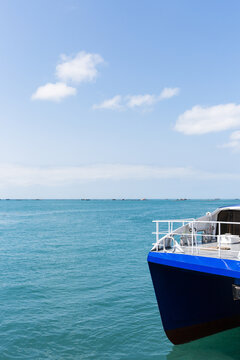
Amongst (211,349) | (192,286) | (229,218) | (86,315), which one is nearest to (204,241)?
(229,218)

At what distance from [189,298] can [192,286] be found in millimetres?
413

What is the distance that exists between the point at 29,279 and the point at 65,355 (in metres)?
9.68

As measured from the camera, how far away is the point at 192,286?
9438 millimetres

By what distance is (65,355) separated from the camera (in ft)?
30.0

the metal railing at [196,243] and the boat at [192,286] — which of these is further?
the metal railing at [196,243]

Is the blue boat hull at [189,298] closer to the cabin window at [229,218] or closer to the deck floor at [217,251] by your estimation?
the deck floor at [217,251]

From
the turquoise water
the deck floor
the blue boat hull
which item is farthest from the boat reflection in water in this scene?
the deck floor

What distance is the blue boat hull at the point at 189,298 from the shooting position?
881cm

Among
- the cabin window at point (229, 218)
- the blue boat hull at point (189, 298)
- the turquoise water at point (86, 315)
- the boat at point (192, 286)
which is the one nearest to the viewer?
the boat at point (192, 286)

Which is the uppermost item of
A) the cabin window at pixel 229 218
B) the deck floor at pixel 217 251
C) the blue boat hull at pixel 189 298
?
the cabin window at pixel 229 218

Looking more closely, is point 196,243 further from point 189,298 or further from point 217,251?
point 189,298

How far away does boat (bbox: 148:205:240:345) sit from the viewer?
834 centimetres

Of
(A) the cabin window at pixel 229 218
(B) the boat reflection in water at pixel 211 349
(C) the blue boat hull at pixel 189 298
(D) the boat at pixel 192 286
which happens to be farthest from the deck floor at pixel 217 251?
(B) the boat reflection in water at pixel 211 349

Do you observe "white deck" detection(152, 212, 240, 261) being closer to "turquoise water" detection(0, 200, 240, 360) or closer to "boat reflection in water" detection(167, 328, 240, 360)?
"boat reflection in water" detection(167, 328, 240, 360)
